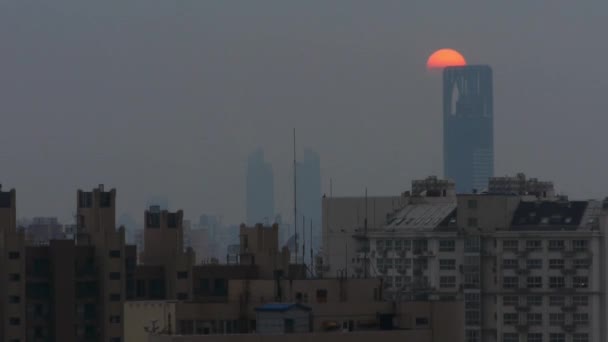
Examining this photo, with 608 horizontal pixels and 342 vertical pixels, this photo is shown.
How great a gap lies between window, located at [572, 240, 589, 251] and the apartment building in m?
0.04

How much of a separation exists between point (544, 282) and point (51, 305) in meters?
36.3

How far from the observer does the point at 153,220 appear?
89625 millimetres

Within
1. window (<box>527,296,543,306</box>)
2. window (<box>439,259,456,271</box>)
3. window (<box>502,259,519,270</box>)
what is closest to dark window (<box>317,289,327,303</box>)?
window (<box>527,296,543,306</box>)

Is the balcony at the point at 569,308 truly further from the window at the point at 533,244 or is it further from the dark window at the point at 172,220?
the dark window at the point at 172,220

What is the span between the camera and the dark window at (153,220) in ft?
294

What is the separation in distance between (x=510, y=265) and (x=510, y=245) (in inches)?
33.4

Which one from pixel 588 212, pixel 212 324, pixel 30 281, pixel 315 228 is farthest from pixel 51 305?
pixel 315 228

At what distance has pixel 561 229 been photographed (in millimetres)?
116188

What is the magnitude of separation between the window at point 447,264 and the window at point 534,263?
363 cm

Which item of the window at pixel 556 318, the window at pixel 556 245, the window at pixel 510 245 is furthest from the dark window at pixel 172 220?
the window at pixel 556 245

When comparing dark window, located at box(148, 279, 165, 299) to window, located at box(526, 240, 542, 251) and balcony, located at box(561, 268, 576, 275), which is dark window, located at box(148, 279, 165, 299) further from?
balcony, located at box(561, 268, 576, 275)

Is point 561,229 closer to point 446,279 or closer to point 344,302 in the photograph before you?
Answer: point 446,279

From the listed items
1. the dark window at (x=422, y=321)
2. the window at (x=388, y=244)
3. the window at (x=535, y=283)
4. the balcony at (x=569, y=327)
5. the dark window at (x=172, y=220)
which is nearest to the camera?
the dark window at (x=422, y=321)

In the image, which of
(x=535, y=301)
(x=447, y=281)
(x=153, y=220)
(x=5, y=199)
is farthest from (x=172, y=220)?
(x=447, y=281)
